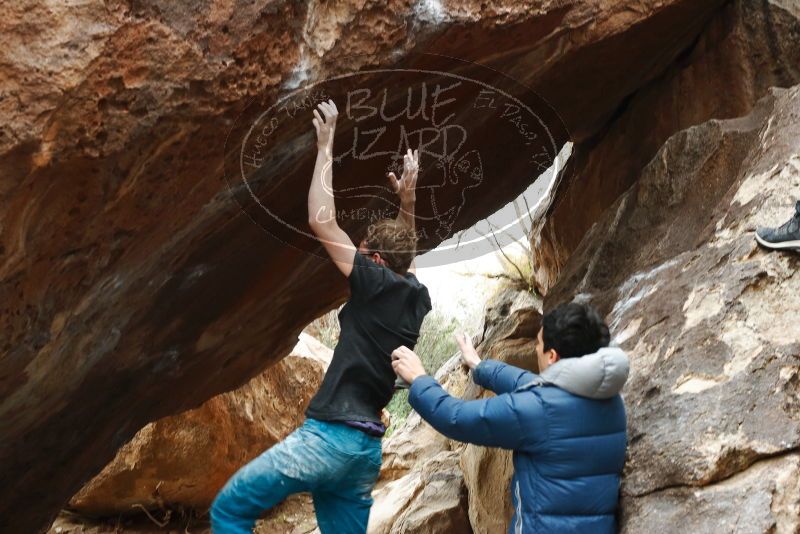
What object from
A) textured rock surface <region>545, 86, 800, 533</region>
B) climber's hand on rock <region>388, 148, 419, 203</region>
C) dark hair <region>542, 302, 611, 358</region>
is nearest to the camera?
textured rock surface <region>545, 86, 800, 533</region>

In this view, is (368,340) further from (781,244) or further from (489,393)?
(489,393)

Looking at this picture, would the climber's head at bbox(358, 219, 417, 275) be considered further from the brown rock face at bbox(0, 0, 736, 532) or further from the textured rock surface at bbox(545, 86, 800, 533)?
the textured rock surface at bbox(545, 86, 800, 533)

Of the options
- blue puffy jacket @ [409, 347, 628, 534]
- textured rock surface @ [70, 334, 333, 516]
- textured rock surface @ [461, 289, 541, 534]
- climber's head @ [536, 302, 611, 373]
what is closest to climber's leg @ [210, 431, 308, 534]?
blue puffy jacket @ [409, 347, 628, 534]

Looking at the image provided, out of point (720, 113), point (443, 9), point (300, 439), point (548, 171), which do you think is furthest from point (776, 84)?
point (300, 439)

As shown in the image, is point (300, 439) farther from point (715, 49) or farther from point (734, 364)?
point (715, 49)

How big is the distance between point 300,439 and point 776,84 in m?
3.63

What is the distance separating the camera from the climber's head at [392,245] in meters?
3.86

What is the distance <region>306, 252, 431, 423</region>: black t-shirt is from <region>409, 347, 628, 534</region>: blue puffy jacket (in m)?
0.66

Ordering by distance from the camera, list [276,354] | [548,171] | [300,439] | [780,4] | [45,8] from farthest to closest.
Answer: [276,354], [780,4], [548,171], [300,439], [45,8]

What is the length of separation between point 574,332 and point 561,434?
14.3 inches

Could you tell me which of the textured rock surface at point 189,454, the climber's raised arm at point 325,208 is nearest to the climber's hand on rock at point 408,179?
the climber's raised arm at point 325,208

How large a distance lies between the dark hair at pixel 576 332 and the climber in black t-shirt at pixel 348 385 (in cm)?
78

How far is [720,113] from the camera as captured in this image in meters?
5.56

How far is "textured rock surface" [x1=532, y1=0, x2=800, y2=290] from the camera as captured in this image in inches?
214
